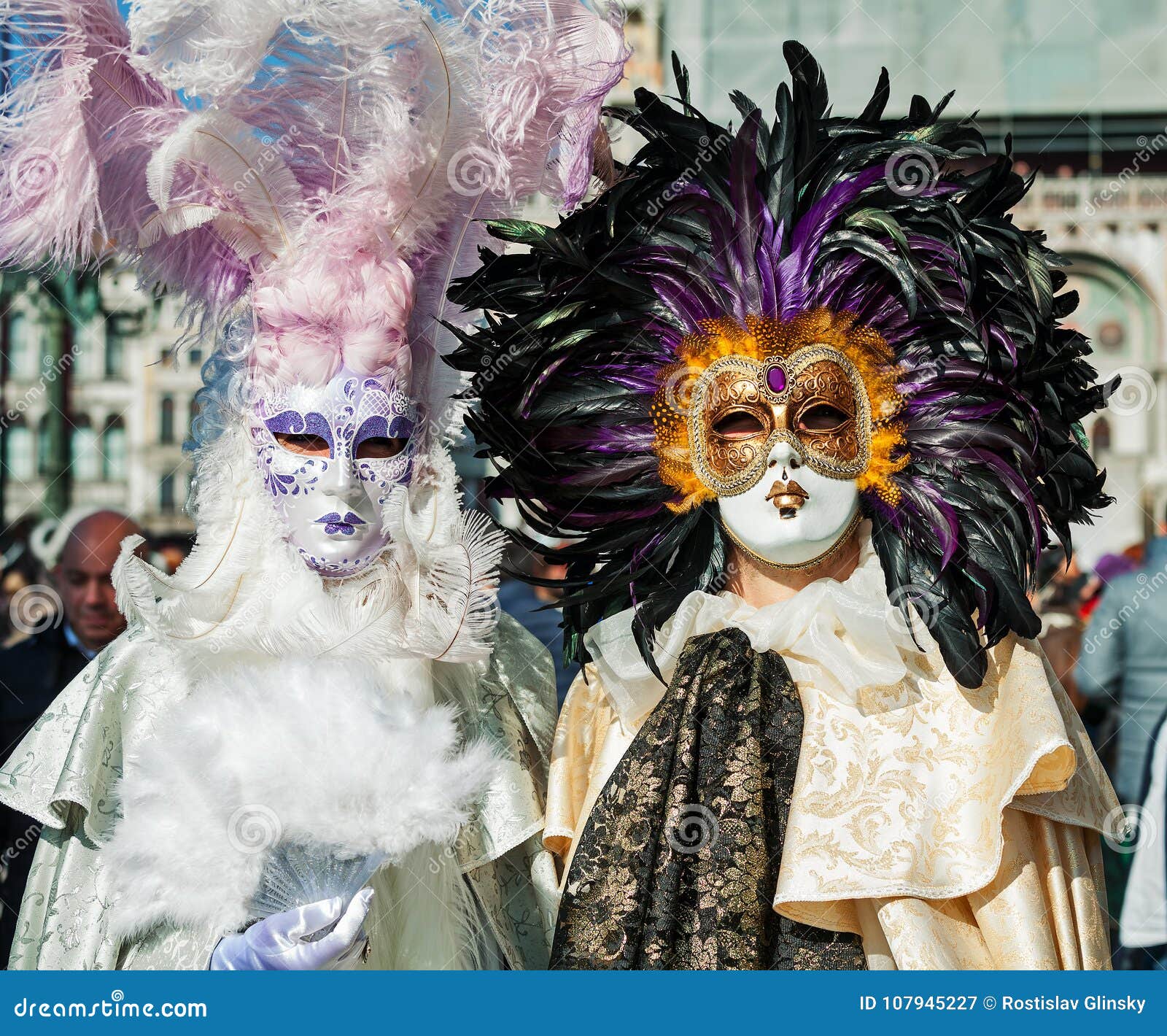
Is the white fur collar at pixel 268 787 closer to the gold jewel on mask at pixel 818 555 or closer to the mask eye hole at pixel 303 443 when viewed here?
the mask eye hole at pixel 303 443

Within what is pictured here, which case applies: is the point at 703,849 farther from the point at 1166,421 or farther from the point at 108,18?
the point at 1166,421

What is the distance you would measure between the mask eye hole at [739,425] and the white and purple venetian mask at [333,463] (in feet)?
2.01

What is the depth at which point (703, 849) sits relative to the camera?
2.57 metres

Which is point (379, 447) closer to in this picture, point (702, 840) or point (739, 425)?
point (739, 425)

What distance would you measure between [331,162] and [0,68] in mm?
672

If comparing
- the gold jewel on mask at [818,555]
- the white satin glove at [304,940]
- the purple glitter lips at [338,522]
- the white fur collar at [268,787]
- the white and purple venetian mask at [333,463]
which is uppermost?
the white and purple venetian mask at [333,463]

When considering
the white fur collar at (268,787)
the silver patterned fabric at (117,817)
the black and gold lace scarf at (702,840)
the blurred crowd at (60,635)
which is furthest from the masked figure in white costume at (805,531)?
the blurred crowd at (60,635)

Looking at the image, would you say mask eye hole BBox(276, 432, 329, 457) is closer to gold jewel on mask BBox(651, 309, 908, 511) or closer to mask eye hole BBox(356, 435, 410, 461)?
mask eye hole BBox(356, 435, 410, 461)

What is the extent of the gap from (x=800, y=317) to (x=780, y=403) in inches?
7.5

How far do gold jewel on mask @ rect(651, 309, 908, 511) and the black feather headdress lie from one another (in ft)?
0.08

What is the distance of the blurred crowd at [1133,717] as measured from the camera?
4391 millimetres

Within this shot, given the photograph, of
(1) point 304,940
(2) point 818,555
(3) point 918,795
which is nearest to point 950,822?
(3) point 918,795

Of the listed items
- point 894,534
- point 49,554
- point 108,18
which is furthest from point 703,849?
point 49,554

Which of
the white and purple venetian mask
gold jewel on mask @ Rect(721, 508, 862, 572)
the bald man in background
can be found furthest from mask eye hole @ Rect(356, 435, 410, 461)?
the bald man in background
